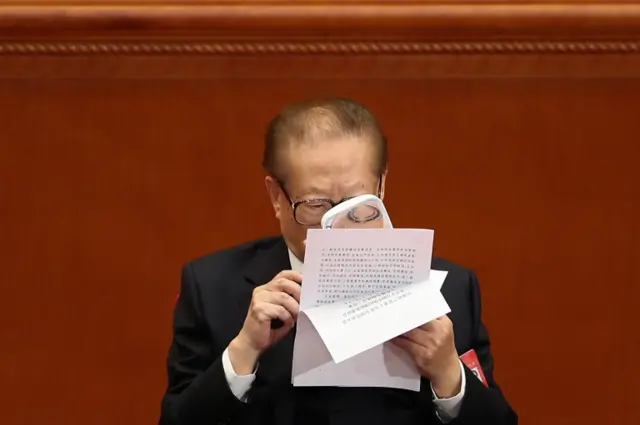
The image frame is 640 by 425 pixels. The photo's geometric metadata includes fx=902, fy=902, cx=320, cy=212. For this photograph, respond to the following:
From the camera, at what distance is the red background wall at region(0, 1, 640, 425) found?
1793 millimetres

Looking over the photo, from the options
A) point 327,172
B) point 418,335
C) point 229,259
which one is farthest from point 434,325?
point 229,259

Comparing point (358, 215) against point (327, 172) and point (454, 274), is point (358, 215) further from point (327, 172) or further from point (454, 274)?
point (454, 274)

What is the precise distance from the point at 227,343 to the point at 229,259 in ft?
0.48

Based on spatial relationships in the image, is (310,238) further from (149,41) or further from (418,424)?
(149,41)

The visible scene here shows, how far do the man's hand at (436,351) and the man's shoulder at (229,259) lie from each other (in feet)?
1.01

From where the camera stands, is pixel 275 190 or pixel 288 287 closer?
pixel 288 287

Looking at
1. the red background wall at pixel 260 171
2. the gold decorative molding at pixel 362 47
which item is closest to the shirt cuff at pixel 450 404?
the red background wall at pixel 260 171

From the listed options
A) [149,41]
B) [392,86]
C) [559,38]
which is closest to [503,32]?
[559,38]

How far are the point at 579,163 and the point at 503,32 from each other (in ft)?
1.05

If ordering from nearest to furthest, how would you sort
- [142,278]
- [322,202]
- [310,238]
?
1. [310,238]
2. [322,202]
3. [142,278]

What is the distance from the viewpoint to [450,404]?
50.6 inches

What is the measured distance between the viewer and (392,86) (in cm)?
183

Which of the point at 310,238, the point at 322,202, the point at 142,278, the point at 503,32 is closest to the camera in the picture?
the point at 310,238

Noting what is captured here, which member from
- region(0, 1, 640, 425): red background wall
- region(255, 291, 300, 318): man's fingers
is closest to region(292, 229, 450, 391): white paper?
region(255, 291, 300, 318): man's fingers
